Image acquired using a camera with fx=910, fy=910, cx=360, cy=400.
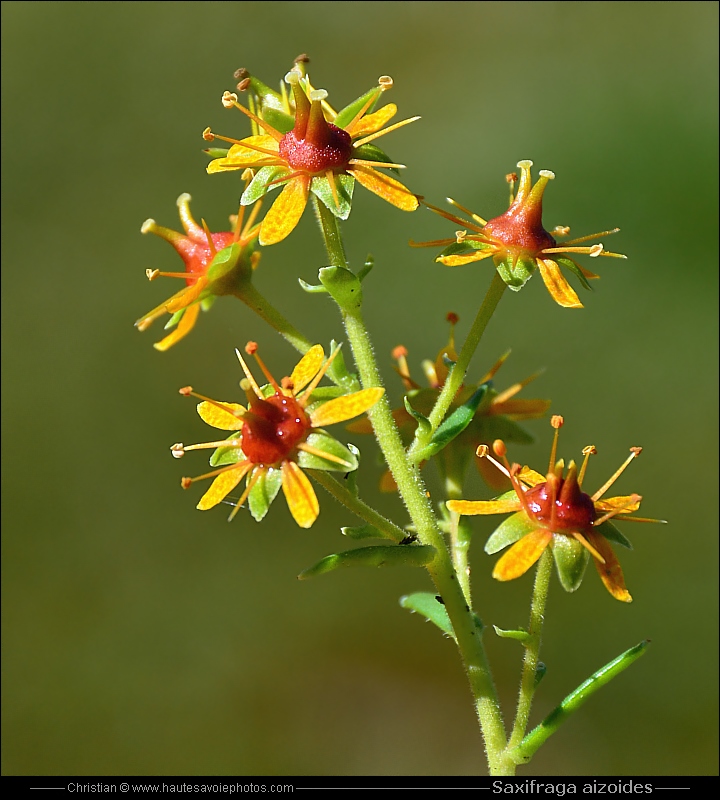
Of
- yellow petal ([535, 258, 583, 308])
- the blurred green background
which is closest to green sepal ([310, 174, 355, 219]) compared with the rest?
yellow petal ([535, 258, 583, 308])

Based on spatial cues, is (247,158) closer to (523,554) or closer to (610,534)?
(523,554)

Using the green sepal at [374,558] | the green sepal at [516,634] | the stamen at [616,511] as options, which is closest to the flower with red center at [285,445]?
the green sepal at [374,558]

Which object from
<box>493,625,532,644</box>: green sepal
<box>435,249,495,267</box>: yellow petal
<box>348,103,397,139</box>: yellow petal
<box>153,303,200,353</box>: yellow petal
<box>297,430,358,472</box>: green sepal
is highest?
A: <box>348,103,397,139</box>: yellow petal

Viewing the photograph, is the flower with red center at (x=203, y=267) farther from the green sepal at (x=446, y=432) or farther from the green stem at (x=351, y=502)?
the green sepal at (x=446, y=432)

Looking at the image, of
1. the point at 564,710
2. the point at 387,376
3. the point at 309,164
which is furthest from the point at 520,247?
the point at 387,376

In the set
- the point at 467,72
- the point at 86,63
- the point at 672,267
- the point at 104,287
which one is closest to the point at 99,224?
the point at 104,287

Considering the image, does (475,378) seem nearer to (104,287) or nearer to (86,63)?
(104,287)

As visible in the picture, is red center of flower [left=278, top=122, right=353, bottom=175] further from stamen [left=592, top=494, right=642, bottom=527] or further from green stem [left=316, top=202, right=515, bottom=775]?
stamen [left=592, top=494, right=642, bottom=527]
